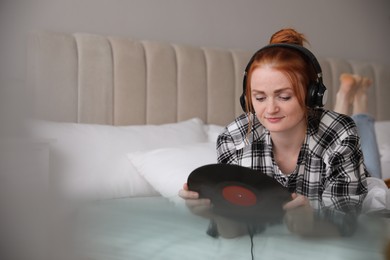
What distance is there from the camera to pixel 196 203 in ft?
1.24

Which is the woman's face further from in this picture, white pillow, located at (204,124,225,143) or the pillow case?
the pillow case

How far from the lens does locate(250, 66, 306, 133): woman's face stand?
500mm

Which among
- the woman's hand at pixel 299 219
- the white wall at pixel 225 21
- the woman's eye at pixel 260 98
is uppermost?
the white wall at pixel 225 21

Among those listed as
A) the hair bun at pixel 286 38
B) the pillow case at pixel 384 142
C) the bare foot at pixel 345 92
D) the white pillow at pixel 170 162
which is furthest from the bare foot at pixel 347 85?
the hair bun at pixel 286 38

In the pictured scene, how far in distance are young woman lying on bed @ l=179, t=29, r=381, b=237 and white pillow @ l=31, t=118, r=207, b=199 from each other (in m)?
0.25

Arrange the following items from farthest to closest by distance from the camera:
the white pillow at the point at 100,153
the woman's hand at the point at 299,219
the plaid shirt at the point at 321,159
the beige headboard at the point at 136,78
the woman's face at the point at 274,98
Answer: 1. the beige headboard at the point at 136,78
2. the white pillow at the point at 100,153
3. the plaid shirt at the point at 321,159
4. the woman's face at the point at 274,98
5. the woman's hand at the point at 299,219

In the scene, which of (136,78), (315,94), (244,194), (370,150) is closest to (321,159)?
(315,94)

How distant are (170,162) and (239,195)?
0.50 metres

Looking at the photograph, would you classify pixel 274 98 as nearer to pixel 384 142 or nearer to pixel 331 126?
pixel 331 126

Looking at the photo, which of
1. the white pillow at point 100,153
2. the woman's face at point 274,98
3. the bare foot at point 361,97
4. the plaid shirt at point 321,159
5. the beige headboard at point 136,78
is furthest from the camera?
the bare foot at point 361,97

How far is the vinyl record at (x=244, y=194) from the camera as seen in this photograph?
35 cm

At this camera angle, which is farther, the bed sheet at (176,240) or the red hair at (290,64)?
the red hair at (290,64)

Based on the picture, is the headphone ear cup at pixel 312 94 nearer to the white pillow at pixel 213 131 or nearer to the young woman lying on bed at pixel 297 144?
the young woman lying on bed at pixel 297 144

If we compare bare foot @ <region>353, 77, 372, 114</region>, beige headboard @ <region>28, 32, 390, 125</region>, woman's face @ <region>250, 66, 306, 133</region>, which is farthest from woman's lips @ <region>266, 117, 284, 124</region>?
bare foot @ <region>353, 77, 372, 114</region>
